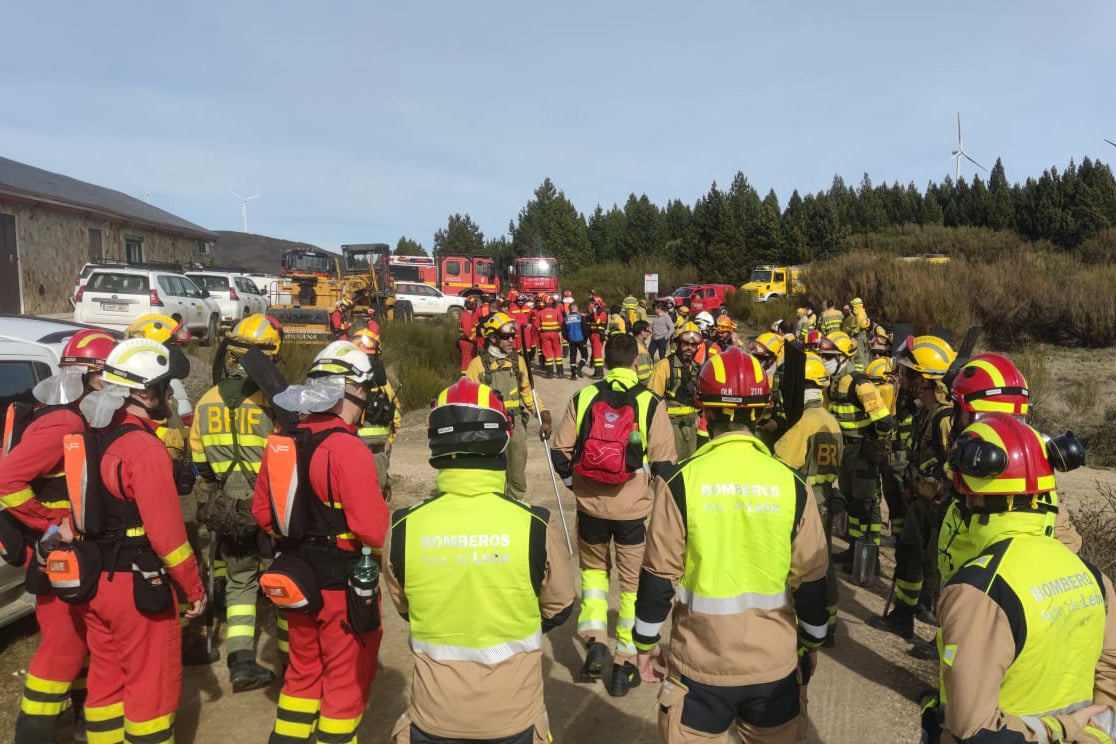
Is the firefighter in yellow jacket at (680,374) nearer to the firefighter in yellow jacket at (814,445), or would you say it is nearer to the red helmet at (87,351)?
the firefighter in yellow jacket at (814,445)

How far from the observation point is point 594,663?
14.0ft

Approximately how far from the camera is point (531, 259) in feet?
94.8

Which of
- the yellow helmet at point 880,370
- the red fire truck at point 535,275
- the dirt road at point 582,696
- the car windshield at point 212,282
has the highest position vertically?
the red fire truck at point 535,275

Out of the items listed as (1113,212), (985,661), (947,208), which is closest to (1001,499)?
(985,661)

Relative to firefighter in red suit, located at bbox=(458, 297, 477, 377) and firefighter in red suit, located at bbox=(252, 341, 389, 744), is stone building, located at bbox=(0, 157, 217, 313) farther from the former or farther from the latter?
firefighter in red suit, located at bbox=(252, 341, 389, 744)

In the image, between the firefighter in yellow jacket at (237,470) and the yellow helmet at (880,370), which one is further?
the yellow helmet at (880,370)

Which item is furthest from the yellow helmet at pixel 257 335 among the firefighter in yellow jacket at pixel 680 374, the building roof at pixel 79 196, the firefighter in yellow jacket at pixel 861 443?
the building roof at pixel 79 196

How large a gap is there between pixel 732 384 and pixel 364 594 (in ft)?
5.46

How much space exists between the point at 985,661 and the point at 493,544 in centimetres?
139

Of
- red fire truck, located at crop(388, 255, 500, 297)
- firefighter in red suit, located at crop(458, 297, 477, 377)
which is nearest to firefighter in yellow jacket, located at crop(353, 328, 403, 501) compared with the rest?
firefighter in red suit, located at crop(458, 297, 477, 377)

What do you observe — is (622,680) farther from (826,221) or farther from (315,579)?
(826,221)

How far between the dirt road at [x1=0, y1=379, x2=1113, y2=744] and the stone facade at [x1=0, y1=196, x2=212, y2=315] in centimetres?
2133

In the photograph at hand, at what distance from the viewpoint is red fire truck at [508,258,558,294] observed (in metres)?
28.3

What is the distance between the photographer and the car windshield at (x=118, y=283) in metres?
14.9
